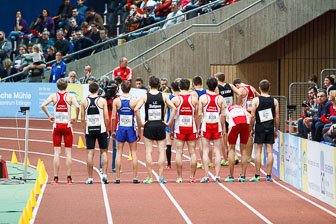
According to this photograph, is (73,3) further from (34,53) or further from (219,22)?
(219,22)

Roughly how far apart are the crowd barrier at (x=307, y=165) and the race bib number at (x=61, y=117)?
416 centimetres

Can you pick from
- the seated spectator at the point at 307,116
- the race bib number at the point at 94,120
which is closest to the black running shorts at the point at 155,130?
the race bib number at the point at 94,120

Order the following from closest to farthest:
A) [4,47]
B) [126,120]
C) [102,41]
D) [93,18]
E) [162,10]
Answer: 1. [126,120]
2. [102,41]
3. [162,10]
4. [4,47]
5. [93,18]

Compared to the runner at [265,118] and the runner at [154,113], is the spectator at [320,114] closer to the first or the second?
the runner at [265,118]

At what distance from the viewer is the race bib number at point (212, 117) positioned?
13.2 meters

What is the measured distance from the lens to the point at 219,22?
22.8m

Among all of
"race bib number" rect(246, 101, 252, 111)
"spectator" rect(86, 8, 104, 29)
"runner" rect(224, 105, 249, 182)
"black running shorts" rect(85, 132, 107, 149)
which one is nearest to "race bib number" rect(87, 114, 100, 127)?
"black running shorts" rect(85, 132, 107, 149)

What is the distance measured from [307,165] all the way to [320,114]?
2475 mm

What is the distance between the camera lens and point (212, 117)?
1324 centimetres

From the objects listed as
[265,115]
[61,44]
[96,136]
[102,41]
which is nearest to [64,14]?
[61,44]

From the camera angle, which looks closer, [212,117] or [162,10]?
[212,117]

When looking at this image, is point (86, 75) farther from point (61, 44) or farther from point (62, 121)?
point (62, 121)

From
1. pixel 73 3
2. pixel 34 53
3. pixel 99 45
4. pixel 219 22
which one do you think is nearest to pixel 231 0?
pixel 219 22

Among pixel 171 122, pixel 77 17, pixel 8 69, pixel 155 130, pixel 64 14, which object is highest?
pixel 64 14
